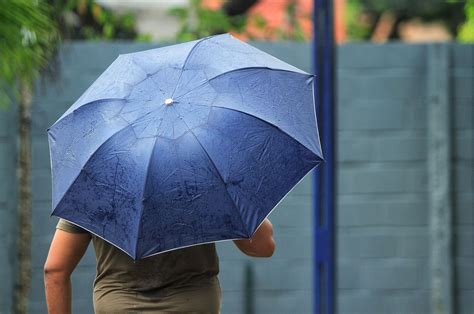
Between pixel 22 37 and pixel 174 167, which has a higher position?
pixel 22 37

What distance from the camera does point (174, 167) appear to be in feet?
9.89

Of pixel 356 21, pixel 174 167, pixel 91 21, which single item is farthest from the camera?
pixel 356 21

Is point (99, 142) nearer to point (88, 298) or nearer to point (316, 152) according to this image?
point (316, 152)

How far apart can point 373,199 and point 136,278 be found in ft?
10.2

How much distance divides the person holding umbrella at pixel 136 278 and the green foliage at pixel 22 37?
1459 millimetres

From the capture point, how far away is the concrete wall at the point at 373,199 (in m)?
6.07

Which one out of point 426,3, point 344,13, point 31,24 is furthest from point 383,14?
point 31,24

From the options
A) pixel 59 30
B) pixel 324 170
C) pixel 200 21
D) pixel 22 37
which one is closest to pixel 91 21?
pixel 200 21

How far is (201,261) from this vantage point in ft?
10.6

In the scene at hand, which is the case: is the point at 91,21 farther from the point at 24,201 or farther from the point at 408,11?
the point at 408,11

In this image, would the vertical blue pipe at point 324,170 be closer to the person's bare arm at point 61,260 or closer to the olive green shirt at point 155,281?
the olive green shirt at point 155,281

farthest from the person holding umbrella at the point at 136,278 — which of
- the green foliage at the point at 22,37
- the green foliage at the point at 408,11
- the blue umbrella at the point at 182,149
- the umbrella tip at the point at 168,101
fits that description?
the green foliage at the point at 408,11

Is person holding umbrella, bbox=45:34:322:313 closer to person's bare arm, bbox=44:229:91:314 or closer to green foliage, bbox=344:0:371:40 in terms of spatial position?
person's bare arm, bbox=44:229:91:314

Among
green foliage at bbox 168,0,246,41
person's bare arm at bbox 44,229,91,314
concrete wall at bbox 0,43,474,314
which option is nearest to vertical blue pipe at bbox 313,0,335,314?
concrete wall at bbox 0,43,474,314
